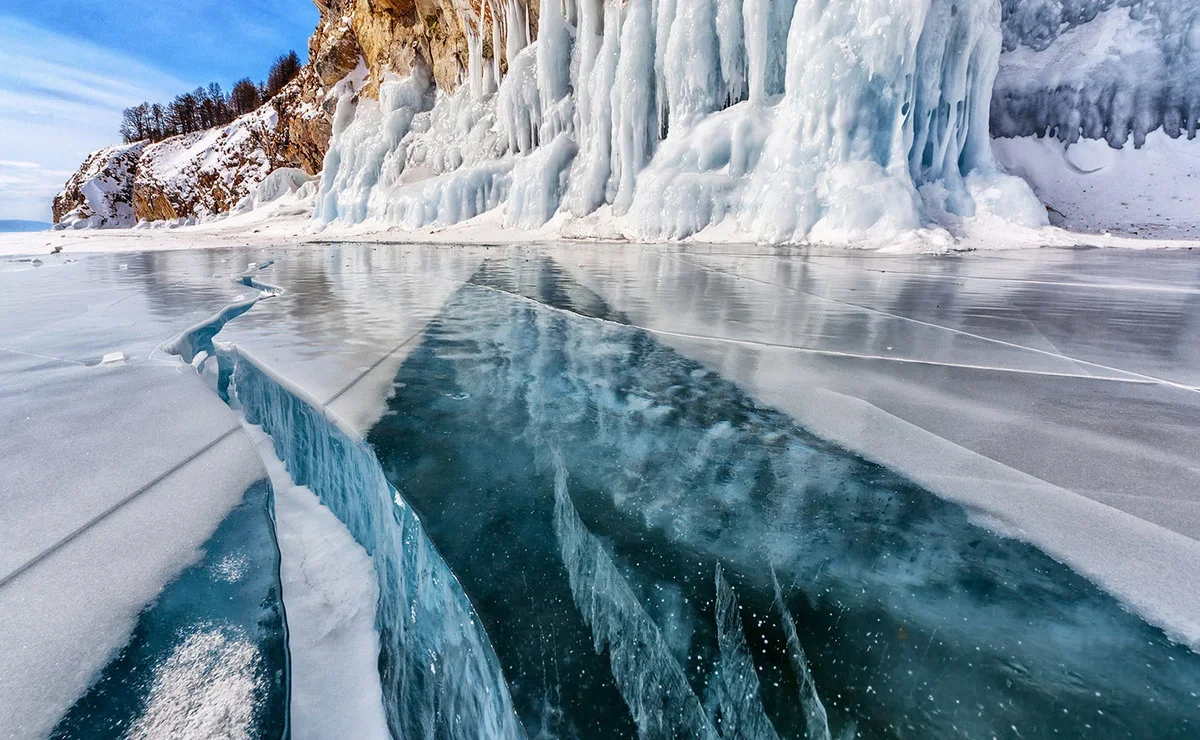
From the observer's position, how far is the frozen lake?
0.78 meters

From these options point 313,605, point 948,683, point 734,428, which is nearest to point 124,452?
point 313,605

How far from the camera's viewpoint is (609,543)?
1.08m

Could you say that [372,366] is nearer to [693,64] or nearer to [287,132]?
[693,64]

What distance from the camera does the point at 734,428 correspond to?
1669mm

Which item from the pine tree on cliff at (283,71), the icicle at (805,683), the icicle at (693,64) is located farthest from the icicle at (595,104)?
the pine tree on cliff at (283,71)

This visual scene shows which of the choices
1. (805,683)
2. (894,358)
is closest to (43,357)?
(805,683)

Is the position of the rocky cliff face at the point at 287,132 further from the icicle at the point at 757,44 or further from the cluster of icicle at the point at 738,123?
the icicle at the point at 757,44

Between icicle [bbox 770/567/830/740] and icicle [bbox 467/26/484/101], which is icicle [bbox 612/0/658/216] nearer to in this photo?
icicle [bbox 467/26/484/101]

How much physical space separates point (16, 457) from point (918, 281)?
5946 mm

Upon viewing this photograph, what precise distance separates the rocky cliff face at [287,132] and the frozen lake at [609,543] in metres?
16.6

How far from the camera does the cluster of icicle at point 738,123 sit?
9.02 m

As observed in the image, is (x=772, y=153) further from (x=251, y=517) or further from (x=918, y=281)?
(x=251, y=517)

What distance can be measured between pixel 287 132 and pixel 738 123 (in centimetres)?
2354

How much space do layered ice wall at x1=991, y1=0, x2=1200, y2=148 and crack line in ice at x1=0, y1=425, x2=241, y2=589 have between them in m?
19.8
